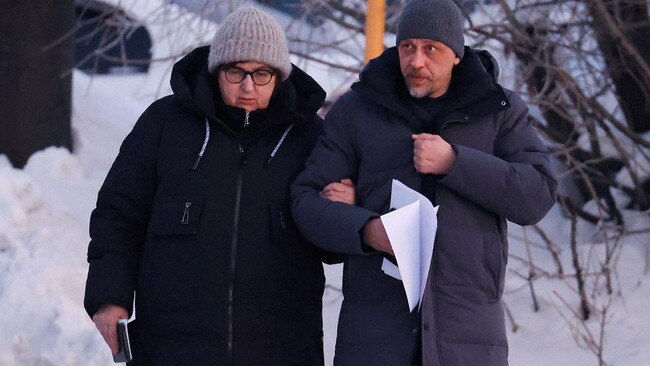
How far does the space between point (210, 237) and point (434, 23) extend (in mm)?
869

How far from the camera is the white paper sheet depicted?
3166mm

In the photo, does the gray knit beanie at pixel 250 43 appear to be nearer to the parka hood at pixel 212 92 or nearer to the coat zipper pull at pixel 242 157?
the parka hood at pixel 212 92

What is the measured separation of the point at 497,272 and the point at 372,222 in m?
0.37

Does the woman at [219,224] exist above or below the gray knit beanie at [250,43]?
below

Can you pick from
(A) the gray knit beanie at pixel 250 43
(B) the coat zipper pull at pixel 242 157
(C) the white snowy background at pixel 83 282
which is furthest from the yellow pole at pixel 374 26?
(B) the coat zipper pull at pixel 242 157

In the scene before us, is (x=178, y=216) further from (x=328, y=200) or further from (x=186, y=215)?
(x=328, y=200)

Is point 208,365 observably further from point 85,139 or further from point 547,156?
point 85,139

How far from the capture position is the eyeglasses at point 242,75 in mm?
3609

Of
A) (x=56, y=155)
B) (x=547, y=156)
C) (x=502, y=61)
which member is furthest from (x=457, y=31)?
(x=56, y=155)

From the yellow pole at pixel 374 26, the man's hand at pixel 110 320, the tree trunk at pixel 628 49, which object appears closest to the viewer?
the man's hand at pixel 110 320

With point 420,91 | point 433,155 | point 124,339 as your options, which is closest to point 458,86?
point 420,91

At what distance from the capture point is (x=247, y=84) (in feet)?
11.8

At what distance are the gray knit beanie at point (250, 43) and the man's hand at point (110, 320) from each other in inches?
29.5

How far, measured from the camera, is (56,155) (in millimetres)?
8047
